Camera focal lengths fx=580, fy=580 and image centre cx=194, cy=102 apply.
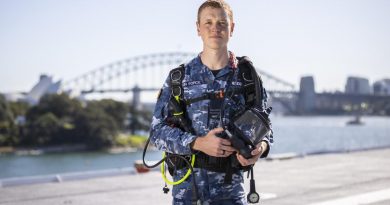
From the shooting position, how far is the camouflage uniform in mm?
2801

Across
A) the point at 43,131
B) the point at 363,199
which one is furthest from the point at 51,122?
the point at 363,199

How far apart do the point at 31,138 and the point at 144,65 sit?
2415 inches

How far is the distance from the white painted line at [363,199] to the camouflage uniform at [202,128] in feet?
16.7

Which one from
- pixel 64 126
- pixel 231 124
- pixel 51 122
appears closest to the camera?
pixel 231 124

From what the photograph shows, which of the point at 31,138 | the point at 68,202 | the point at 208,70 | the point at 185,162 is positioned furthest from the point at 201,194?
the point at 31,138

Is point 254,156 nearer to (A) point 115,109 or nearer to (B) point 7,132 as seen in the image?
(B) point 7,132

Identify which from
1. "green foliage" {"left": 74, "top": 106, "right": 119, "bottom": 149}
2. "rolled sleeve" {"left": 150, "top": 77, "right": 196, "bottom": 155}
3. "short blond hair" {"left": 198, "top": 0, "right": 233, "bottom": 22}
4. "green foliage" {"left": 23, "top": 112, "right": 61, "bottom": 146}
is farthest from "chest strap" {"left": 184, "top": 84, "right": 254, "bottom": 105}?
"green foliage" {"left": 74, "top": 106, "right": 119, "bottom": 149}

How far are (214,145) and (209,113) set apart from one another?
0.74 ft

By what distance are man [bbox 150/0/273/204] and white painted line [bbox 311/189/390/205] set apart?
5100 mm

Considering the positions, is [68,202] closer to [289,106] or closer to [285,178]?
[285,178]

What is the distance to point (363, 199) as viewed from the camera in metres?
7.95

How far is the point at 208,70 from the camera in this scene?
2881 mm

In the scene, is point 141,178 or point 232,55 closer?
point 232,55

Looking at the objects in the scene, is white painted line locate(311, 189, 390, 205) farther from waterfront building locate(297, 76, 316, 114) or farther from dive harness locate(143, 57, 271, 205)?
waterfront building locate(297, 76, 316, 114)
